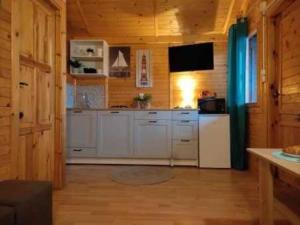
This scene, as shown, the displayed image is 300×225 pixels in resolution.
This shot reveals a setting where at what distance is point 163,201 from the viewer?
279 cm

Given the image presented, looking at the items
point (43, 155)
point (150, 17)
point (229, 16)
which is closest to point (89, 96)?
point (150, 17)

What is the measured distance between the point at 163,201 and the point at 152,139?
1836mm

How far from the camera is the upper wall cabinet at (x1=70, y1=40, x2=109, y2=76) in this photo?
5125 mm

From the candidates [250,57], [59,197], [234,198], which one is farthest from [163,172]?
[250,57]

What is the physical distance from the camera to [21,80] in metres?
2.54

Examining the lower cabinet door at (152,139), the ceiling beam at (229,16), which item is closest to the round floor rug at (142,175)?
the lower cabinet door at (152,139)

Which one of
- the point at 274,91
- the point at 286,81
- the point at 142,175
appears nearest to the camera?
the point at 286,81

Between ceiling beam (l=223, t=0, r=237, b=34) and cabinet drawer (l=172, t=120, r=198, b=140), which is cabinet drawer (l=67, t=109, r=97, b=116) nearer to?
cabinet drawer (l=172, t=120, r=198, b=140)

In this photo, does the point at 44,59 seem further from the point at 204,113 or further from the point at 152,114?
the point at 204,113

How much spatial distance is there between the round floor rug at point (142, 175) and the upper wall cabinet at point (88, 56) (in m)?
1.94

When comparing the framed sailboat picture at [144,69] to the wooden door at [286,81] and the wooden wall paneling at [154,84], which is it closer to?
the wooden wall paneling at [154,84]

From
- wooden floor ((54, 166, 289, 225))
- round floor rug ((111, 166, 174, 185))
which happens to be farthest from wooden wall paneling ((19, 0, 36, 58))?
round floor rug ((111, 166, 174, 185))

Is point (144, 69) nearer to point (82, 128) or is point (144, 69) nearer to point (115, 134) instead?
point (115, 134)

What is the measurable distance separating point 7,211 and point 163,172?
9.17ft
